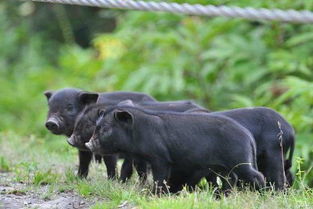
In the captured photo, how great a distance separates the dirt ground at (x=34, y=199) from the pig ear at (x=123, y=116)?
895mm

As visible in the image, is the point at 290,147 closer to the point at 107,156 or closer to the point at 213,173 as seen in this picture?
the point at 213,173

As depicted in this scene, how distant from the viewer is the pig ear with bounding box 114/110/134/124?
8109mm

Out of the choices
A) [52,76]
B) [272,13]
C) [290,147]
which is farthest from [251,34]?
[272,13]

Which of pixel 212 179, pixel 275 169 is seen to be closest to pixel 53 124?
pixel 212 179

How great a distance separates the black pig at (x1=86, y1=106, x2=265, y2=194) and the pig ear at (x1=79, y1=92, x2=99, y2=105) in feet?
3.28

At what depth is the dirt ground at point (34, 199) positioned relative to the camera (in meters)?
7.66

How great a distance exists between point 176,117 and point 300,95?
603cm

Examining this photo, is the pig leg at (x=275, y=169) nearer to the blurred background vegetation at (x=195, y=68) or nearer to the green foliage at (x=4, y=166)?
the green foliage at (x=4, y=166)

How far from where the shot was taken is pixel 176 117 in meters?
8.27

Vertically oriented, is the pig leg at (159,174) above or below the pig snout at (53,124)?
below

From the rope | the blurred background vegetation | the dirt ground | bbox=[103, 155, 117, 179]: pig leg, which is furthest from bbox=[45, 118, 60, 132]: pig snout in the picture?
the blurred background vegetation

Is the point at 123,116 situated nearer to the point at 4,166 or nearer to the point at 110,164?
the point at 110,164

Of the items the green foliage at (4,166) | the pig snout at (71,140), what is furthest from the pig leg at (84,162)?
the green foliage at (4,166)

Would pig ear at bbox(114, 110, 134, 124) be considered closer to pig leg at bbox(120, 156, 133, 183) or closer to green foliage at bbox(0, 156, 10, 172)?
pig leg at bbox(120, 156, 133, 183)
